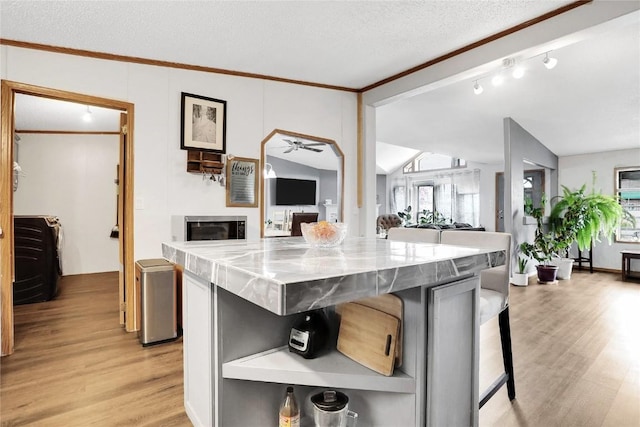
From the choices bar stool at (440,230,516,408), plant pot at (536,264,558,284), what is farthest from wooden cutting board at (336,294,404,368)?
plant pot at (536,264,558,284)

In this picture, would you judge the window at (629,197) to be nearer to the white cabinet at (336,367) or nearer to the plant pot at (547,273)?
the plant pot at (547,273)

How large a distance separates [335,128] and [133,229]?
2434 millimetres

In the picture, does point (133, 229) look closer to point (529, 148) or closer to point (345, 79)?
point (345, 79)

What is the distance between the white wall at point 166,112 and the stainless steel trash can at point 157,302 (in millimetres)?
425

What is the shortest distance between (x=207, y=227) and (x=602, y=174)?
7.44 meters

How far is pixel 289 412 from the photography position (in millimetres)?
1208

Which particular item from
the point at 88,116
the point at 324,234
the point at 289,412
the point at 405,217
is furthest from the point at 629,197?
the point at 88,116

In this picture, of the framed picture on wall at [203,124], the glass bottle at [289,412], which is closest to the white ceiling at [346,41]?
the framed picture on wall at [203,124]

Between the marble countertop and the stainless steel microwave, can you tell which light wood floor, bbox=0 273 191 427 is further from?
the marble countertop

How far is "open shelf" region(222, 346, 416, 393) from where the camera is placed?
3.57ft

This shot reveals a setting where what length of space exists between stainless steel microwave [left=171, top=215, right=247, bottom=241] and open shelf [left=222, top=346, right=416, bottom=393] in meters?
2.00

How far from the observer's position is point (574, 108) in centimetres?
434

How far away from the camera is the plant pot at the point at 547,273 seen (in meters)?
5.20

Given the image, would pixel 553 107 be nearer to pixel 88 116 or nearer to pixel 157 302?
pixel 157 302
